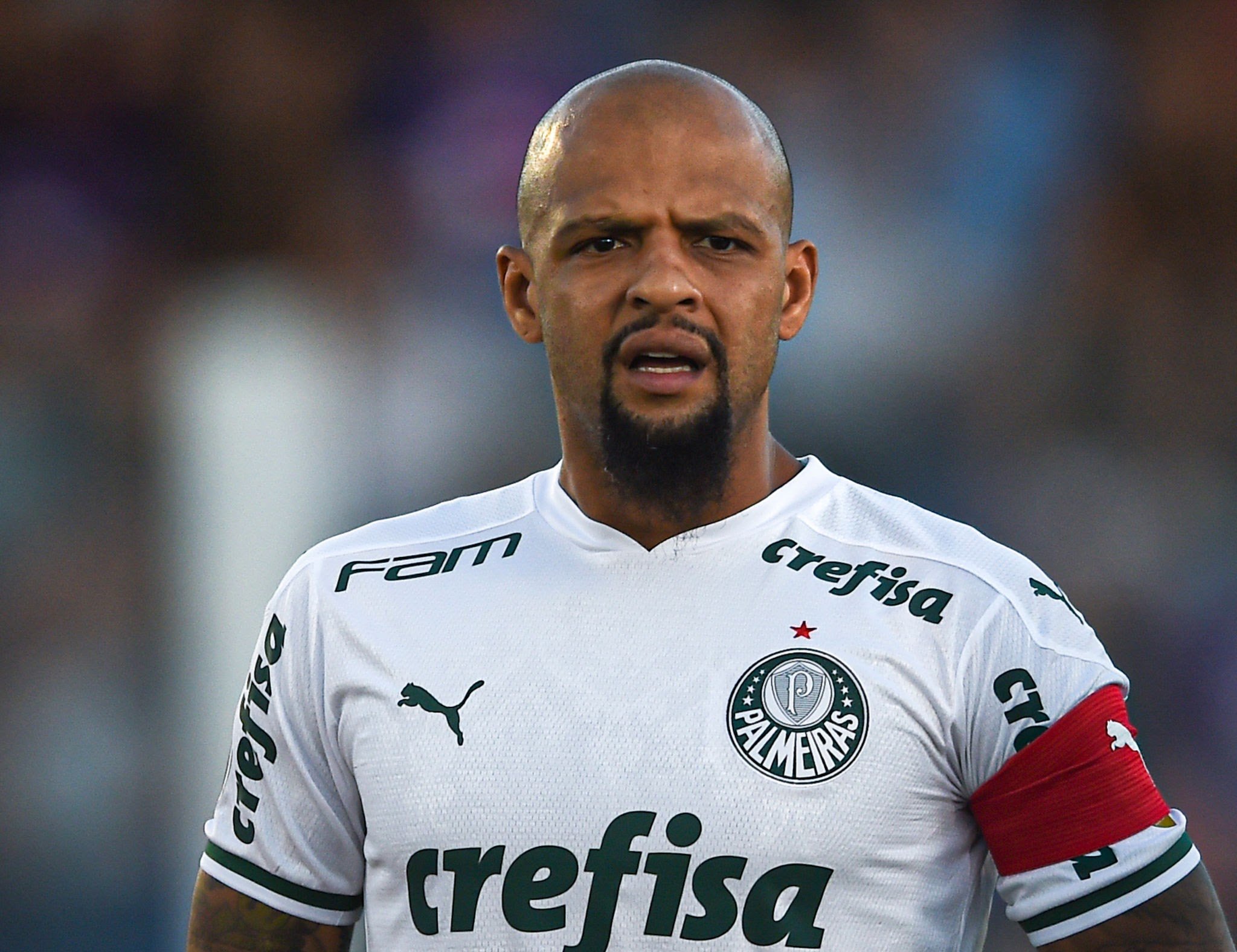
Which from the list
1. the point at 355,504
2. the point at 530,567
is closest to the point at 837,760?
the point at 530,567

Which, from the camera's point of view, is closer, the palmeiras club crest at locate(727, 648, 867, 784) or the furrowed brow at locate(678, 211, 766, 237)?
the palmeiras club crest at locate(727, 648, 867, 784)

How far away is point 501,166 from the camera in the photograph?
575cm

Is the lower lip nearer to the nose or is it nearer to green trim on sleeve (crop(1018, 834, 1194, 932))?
the nose

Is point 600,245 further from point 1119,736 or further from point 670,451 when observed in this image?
point 1119,736

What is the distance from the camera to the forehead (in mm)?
2424

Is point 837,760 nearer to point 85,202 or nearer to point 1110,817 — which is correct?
point 1110,817

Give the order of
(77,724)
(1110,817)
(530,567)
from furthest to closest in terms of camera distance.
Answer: (77,724) < (530,567) < (1110,817)

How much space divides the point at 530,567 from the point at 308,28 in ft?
12.7

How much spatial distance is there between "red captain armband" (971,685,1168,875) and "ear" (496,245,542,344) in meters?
1.03

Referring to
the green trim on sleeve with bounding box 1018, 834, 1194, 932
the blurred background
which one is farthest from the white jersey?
the blurred background

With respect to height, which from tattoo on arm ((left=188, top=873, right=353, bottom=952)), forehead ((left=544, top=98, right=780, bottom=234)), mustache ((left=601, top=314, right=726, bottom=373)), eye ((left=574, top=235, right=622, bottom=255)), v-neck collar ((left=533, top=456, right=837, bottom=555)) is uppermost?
forehead ((left=544, top=98, right=780, bottom=234))

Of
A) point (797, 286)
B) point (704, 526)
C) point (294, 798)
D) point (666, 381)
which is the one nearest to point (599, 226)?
point (666, 381)

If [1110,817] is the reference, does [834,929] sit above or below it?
below

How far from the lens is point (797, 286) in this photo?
2623 mm
